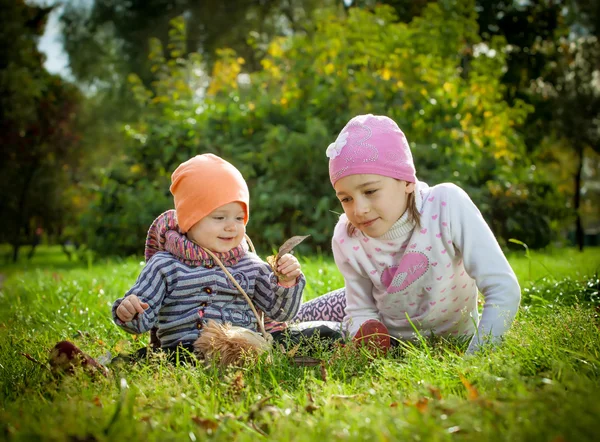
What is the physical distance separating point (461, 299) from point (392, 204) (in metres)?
0.65

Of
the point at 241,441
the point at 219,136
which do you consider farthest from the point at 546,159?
the point at 241,441

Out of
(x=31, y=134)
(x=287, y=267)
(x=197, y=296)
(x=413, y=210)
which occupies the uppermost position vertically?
(x=31, y=134)

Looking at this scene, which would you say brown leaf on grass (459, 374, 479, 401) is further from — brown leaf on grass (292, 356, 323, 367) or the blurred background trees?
the blurred background trees

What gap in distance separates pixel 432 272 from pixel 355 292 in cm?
44

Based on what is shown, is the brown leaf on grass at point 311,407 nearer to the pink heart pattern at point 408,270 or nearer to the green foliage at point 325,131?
the pink heart pattern at point 408,270

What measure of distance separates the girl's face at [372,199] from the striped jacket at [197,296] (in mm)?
482

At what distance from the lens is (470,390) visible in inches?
72.7

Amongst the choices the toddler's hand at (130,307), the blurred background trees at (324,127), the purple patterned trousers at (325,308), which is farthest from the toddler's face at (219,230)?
the blurred background trees at (324,127)

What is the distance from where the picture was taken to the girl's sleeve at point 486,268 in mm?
2715

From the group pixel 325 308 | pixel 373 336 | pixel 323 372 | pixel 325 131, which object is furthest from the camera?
pixel 325 131

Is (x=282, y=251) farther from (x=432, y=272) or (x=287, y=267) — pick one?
(x=432, y=272)

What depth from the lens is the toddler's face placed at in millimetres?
3018

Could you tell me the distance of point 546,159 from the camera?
72.2ft

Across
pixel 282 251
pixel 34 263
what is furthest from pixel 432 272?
pixel 34 263
